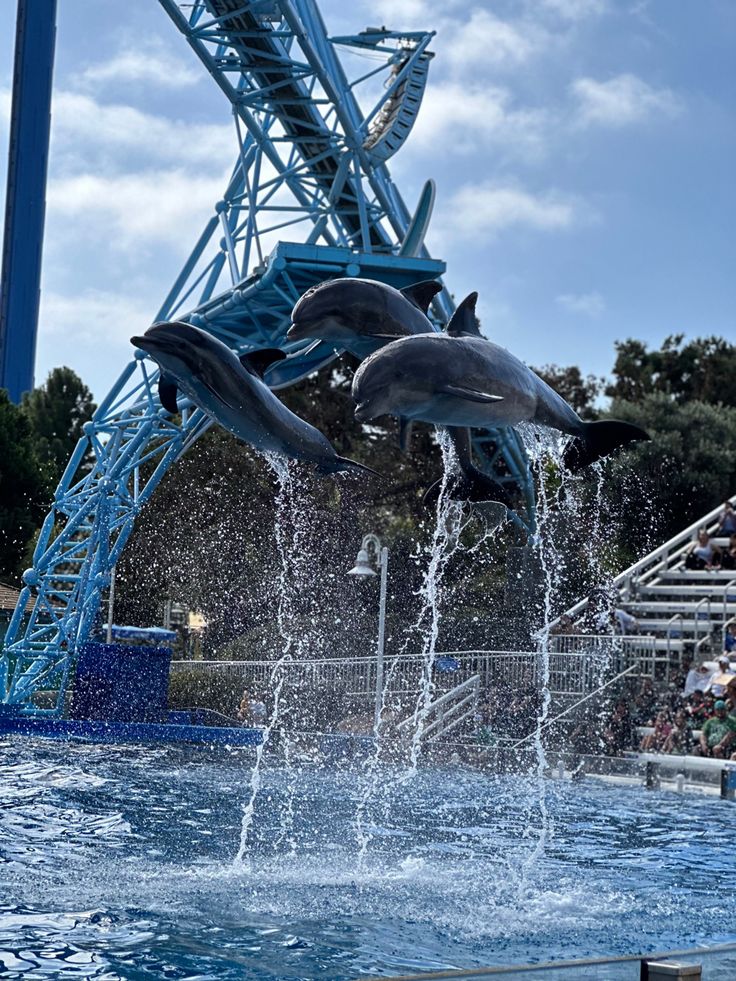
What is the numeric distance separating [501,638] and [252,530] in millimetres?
8419

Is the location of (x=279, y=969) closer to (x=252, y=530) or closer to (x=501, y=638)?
(x=501, y=638)

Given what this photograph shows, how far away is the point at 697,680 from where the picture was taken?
641 inches

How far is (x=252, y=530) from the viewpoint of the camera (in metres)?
29.3

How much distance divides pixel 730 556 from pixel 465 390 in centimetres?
1524

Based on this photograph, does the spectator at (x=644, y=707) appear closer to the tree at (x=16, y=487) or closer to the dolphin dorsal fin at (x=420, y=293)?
the dolphin dorsal fin at (x=420, y=293)

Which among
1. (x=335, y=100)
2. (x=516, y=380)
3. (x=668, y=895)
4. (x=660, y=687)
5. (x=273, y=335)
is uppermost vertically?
(x=335, y=100)

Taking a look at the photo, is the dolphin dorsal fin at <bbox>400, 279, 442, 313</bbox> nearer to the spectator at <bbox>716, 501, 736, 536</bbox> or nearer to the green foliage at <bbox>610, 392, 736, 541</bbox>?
the spectator at <bbox>716, 501, 736, 536</bbox>

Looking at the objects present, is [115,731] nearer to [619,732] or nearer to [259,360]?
[619,732]

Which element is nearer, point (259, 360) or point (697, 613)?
point (259, 360)

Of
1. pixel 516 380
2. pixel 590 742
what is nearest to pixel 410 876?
pixel 516 380

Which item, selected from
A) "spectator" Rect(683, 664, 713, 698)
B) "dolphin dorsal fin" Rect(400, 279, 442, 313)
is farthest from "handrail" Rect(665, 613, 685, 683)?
"dolphin dorsal fin" Rect(400, 279, 442, 313)

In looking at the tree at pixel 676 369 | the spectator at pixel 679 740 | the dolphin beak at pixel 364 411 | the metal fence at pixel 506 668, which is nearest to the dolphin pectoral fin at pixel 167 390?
the dolphin beak at pixel 364 411

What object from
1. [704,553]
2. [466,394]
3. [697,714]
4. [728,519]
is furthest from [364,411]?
[728,519]

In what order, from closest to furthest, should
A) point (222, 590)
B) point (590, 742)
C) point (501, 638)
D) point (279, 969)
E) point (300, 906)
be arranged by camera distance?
point (279, 969), point (300, 906), point (590, 742), point (501, 638), point (222, 590)
